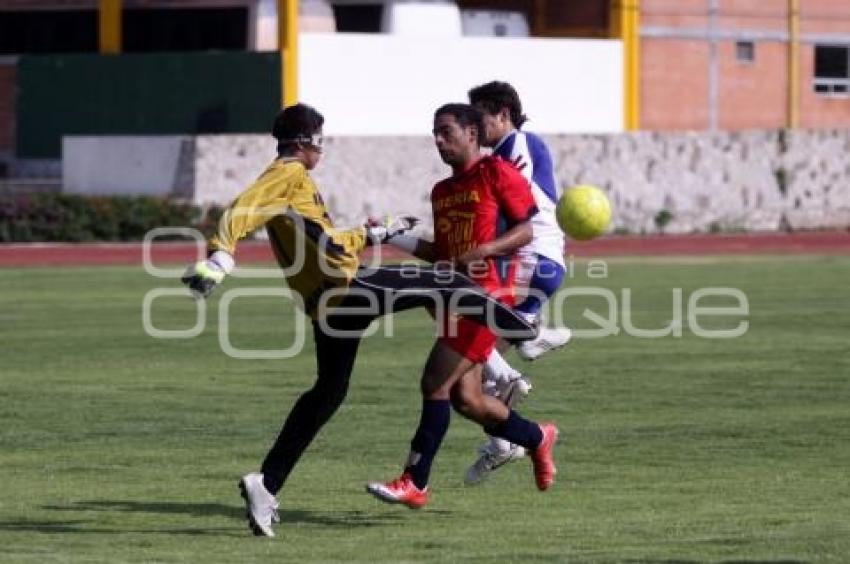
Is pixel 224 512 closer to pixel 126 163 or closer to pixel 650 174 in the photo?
pixel 126 163

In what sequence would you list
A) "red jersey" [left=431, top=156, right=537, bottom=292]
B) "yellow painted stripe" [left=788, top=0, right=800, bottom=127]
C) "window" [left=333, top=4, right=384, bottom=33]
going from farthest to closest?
1. "yellow painted stripe" [left=788, top=0, right=800, bottom=127]
2. "window" [left=333, top=4, right=384, bottom=33]
3. "red jersey" [left=431, top=156, right=537, bottom=292]

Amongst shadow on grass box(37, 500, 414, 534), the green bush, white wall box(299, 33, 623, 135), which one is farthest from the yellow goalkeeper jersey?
white wall box(299, 33, 623, 135)

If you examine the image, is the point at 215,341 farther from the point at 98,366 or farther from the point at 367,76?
the point at 367,76

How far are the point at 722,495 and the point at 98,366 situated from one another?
9161 millimetres

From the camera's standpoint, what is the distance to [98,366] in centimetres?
2059

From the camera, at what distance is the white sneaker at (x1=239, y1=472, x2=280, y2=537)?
11406mm

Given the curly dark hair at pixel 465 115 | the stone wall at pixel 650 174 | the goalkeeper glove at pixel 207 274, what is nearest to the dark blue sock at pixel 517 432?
the curly dark hair at pixel 465 115

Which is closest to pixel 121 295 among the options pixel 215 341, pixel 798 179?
pixel 215 341

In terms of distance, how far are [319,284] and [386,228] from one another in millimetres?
541

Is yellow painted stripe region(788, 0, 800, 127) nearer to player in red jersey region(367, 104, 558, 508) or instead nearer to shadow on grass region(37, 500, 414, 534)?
player in red jersey region(367, 104, 558, 508)

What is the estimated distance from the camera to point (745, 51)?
5334cm

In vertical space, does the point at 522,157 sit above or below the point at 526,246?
above

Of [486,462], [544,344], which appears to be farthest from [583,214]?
[486,462]

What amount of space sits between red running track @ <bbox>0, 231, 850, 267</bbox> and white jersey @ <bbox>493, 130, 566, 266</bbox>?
23.6 m
